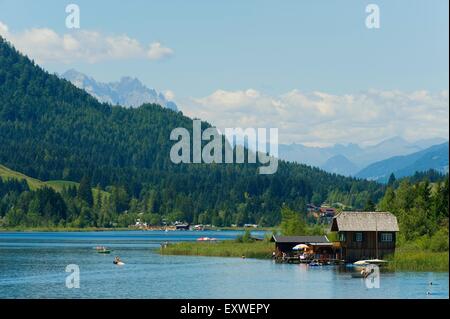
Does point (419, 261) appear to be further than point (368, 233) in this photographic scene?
No

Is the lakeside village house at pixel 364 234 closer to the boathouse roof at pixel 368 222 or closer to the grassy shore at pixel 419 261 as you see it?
the boathouse roof at pixel 368 222

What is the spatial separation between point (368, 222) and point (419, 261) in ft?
54.0

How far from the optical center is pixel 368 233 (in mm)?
136500

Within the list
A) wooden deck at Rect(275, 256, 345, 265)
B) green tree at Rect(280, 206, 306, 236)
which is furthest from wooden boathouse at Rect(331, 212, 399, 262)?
green tree at Rect(280, 206, 306, 236)

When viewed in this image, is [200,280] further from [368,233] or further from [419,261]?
[368,233]

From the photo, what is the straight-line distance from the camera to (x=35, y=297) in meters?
94.9

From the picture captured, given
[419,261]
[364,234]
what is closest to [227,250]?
[364,234]

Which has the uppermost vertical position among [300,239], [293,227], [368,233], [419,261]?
[293,227]

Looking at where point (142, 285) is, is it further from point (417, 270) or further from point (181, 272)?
point (417, 270)

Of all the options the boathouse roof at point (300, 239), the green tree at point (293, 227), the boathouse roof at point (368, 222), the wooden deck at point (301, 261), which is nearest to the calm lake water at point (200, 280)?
the wooden deck at point (301, 261)
